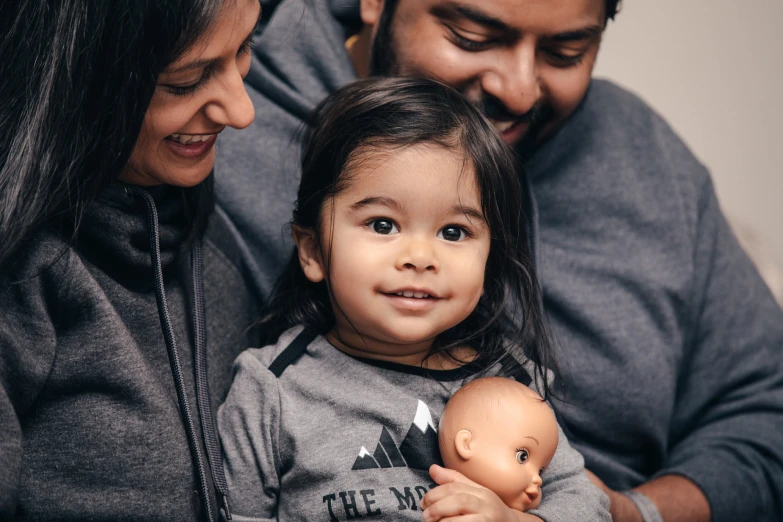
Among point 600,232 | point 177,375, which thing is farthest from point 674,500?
point 177,375

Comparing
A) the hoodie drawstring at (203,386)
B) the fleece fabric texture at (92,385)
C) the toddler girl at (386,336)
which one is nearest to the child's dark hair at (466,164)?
the toddler girl at (386,336)

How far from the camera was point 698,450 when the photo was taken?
167 cm

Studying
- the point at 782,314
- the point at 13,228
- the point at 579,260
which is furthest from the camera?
the point at 782,314

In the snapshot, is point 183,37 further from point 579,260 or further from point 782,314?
point 782,314

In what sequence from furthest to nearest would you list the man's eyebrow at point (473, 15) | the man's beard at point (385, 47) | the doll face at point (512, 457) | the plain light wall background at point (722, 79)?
the plain light wall background at point (722, 79), the man's beard at point (385, 47), the man's eyebrow at point (473, 15), the doll face at point (512, 457)

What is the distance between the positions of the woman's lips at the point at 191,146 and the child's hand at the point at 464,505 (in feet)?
1.82

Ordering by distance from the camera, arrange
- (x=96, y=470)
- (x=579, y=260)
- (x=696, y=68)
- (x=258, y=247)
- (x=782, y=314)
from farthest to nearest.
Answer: (x=696, y=68) → (x=782, y=314) → (x=579, y=260) → (x=258, y=247) → (x=96, y=470)

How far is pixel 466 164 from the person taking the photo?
122cm

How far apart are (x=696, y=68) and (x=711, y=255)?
128 cm

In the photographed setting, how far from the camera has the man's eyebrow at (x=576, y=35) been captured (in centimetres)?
155

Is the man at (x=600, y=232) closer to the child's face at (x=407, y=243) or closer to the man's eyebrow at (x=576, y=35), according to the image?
the man's eyebrow at (x=576, y=35)

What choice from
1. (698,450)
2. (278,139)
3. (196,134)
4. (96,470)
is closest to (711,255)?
(698,450)

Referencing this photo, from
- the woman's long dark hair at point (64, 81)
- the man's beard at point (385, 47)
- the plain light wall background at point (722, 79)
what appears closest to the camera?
the woman's long dark hair at point (64, 81)

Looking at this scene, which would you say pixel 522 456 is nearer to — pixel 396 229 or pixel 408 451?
pixel 408 451
